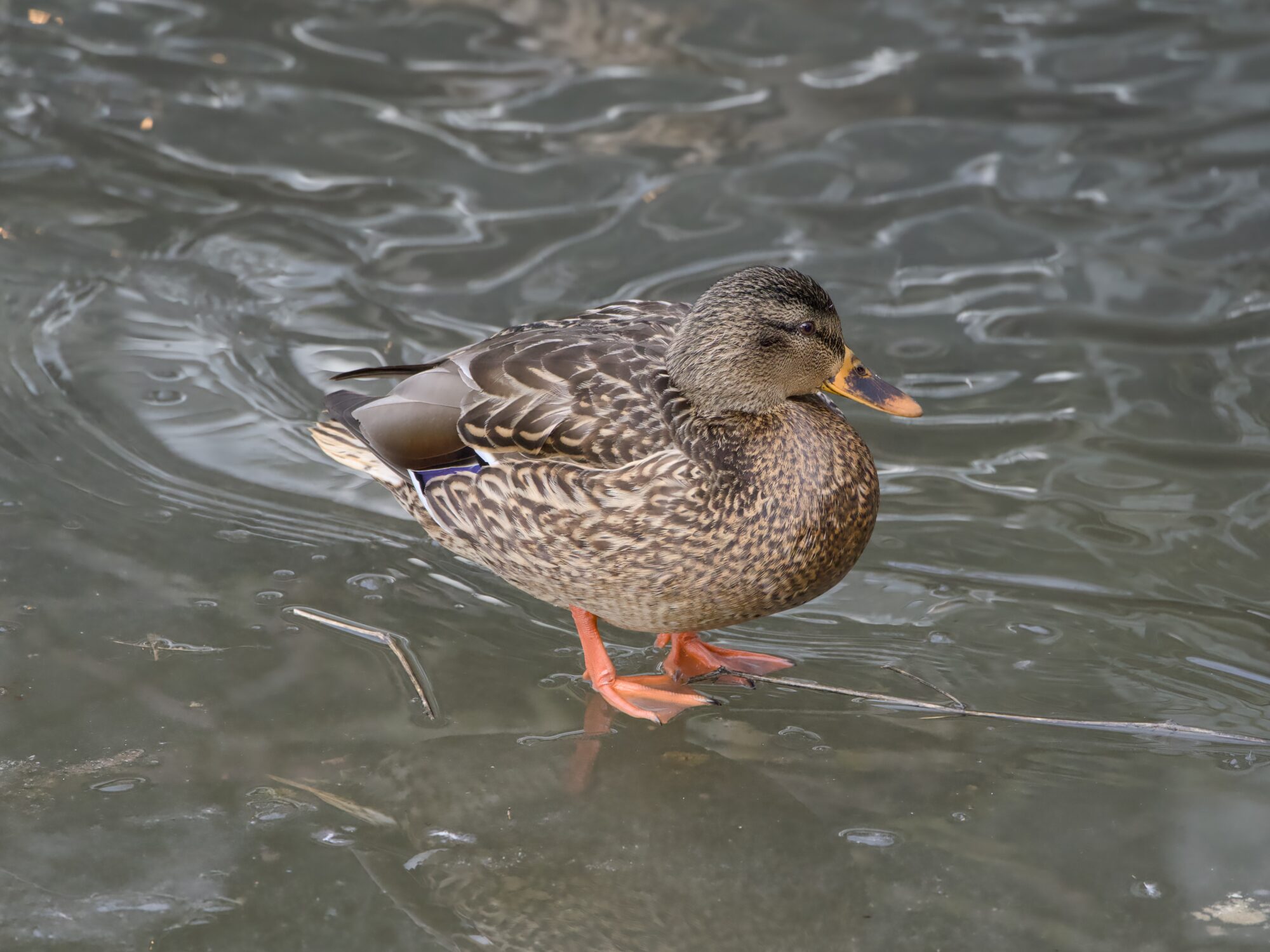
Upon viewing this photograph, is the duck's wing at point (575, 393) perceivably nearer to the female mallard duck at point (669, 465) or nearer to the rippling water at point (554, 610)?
the female mallard duck at point (669, 465)

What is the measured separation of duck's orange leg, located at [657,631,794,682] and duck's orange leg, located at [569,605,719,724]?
68mm

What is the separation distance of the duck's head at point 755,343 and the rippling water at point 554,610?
2.79 ft

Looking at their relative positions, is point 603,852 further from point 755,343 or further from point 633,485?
point 755,343

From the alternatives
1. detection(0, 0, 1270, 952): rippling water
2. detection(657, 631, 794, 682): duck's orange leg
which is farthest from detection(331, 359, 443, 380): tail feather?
detection(657, 631, 794, 682): duck's orange leg

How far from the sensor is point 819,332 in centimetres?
352

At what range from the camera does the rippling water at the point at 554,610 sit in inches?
120

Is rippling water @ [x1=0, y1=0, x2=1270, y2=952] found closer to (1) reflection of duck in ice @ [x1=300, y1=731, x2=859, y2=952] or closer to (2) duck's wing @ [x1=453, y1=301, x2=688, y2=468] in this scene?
(1) reflection of duck in ice @ [x1=300, y1=731, x2=859, y2=952]

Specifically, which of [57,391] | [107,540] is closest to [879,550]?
[107,540]

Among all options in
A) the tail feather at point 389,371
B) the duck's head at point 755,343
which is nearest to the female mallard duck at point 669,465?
the duck's head at point 755,343

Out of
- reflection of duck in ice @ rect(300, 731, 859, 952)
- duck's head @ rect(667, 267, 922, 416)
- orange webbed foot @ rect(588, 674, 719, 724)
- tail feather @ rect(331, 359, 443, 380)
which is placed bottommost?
reflection of duck in ice @ rect(300, 731, 859, 952)

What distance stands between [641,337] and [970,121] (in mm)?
3694

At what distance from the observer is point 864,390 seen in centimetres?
365

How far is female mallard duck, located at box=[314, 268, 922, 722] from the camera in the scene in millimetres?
3424

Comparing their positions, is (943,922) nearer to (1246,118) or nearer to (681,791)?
(681,791)
